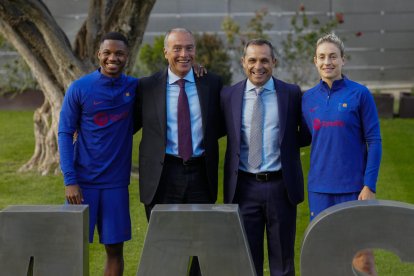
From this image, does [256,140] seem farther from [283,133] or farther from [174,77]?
[174,77]

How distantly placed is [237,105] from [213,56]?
13.3 metres

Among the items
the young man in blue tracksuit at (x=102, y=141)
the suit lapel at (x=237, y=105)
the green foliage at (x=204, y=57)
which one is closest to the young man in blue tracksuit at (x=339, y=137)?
the suit lapel at (x=237, y=105)

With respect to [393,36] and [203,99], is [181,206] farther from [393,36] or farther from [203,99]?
[393,36]

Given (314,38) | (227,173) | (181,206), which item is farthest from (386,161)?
(181,206)

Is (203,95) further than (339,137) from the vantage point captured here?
Yes

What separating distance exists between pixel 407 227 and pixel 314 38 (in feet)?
44.5

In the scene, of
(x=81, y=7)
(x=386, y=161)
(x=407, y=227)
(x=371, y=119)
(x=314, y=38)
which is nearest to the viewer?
(x=407, y=227)

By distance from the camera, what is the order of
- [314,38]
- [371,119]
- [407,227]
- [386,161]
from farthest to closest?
[314,38] < [386,161] < [371,119] < [407,227]

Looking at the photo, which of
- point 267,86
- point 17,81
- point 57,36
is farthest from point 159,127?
point 17,81

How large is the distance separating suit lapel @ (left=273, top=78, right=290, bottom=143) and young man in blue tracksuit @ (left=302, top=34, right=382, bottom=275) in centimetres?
16

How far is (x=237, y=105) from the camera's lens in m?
6.05

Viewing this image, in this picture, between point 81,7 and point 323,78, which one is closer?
point 323,78

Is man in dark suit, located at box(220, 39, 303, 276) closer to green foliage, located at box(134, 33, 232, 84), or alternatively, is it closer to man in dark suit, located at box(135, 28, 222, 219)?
man in dark suit, located at box(135, 28, 222, 219)

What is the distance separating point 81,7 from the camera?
22062 millimetres
